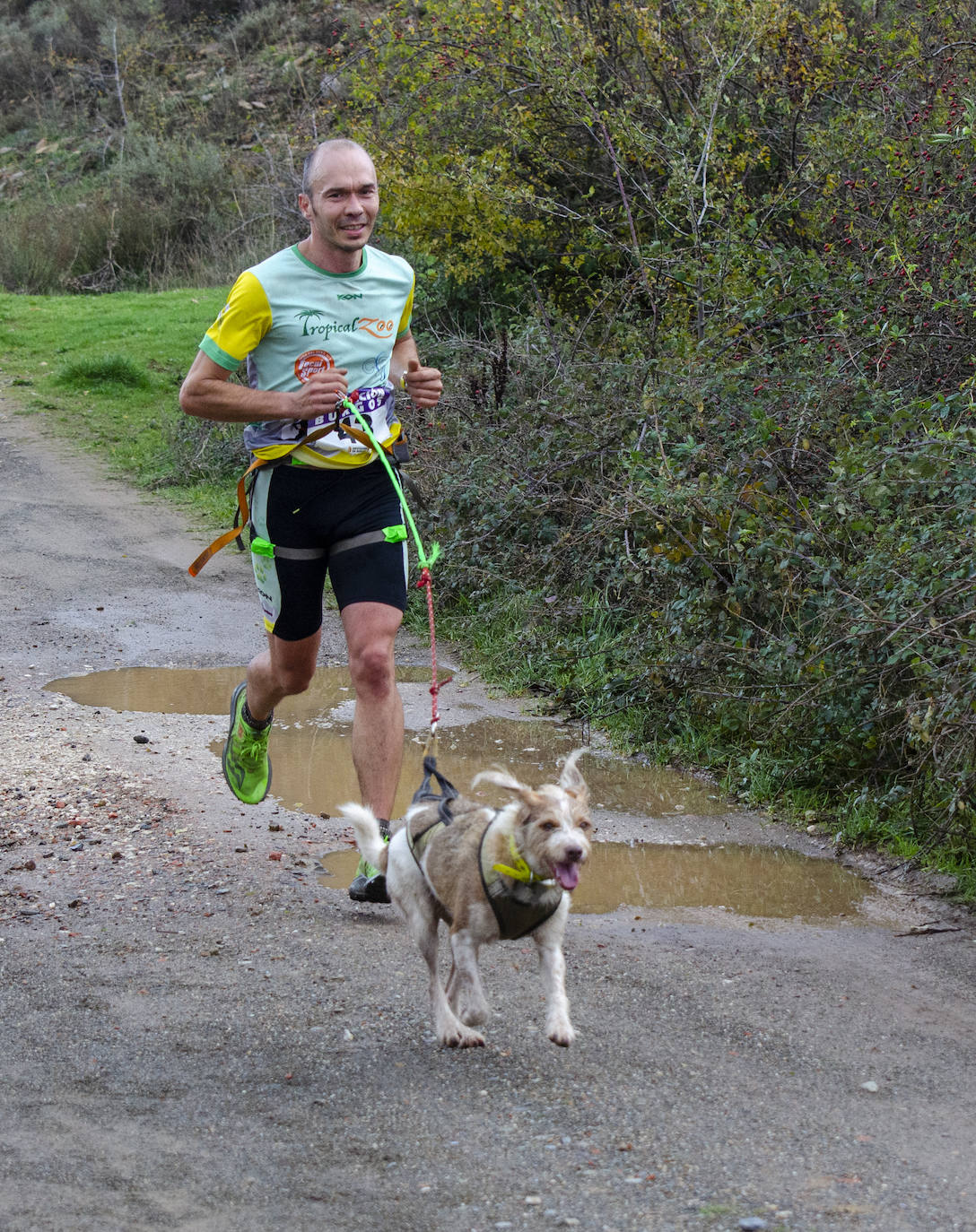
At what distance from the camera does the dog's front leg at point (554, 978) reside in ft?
12.0

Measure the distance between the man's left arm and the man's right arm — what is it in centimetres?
52

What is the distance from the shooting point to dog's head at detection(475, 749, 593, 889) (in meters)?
3.54

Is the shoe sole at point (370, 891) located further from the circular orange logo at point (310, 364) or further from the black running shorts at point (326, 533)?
the circular orange logo at point (310, 364)

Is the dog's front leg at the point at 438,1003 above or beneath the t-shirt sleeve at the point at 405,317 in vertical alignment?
beneath

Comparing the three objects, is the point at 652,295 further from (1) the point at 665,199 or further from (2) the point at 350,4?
(2) the point at 350,4

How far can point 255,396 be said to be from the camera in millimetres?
4805

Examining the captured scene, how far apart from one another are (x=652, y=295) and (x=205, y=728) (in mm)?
4178

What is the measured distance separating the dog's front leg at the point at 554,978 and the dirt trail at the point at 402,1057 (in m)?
0.17

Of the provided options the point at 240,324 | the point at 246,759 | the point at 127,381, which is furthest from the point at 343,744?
the point at 127,381

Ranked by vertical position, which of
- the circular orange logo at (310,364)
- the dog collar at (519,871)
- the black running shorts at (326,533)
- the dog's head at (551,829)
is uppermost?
the circular orange logo at (310,364)

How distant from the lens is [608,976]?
175 inches

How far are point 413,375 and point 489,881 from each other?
234 cm

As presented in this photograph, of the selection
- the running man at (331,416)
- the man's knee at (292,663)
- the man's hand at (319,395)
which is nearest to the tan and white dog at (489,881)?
the running man at (331,416)

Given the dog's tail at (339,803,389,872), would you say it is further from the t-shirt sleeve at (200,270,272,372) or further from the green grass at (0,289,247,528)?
the green grass at (0,289,247,528)
